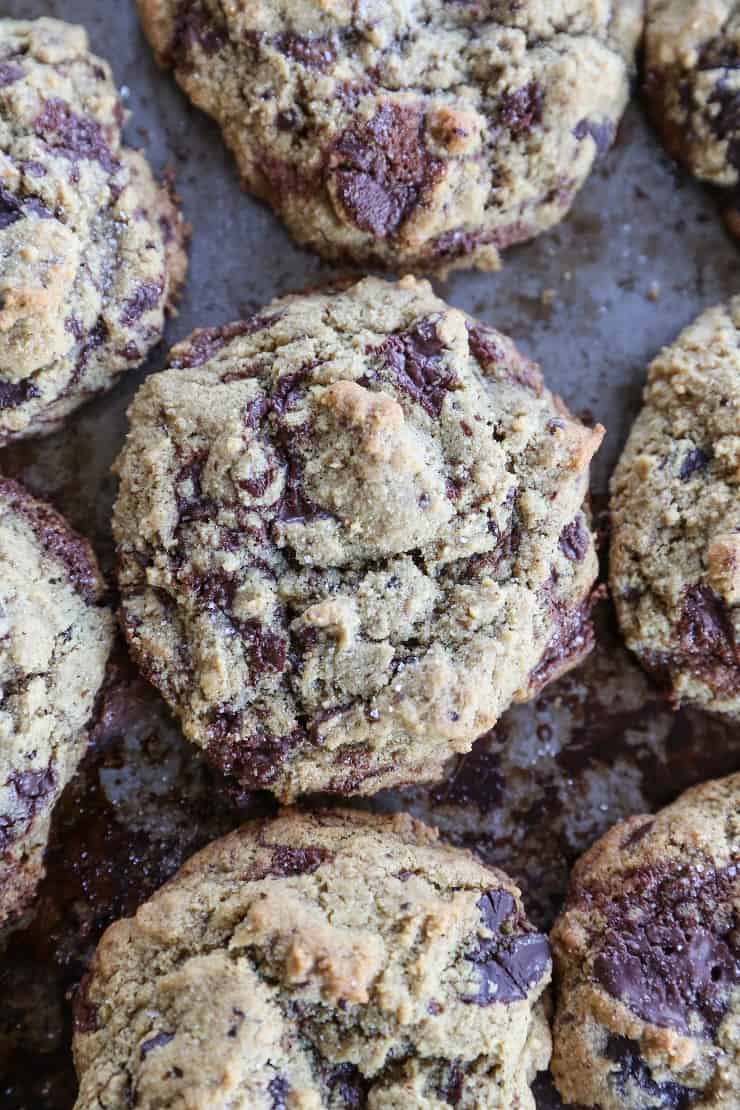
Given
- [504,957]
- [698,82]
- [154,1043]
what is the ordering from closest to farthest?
[154,1043] → [504,957] → [698,82]

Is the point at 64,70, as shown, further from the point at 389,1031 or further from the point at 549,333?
the point at 389,1031

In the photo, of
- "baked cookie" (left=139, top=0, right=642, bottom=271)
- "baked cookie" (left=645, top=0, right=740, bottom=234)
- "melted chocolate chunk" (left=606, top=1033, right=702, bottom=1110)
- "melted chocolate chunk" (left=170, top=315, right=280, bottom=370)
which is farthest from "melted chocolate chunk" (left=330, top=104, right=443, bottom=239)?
"melted chocolate chunk" (left=606, top=1033, right=702, bottom=1110)

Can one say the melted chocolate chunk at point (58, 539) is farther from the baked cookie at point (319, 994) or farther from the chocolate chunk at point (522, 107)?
the chocolate chunk at point (522, 107)

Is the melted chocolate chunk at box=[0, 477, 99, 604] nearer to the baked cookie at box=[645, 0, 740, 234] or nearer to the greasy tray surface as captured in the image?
the greasy tray surface

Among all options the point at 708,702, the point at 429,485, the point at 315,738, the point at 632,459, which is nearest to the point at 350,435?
the point at 429,485

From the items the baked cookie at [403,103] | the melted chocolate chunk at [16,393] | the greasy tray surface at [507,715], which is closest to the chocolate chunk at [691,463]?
the greasy tray surface at [507,715]

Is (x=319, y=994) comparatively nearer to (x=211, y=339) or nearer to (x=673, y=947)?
(x=673, y=947)

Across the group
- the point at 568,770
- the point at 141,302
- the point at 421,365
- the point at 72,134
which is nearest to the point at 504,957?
the point at 568,770
